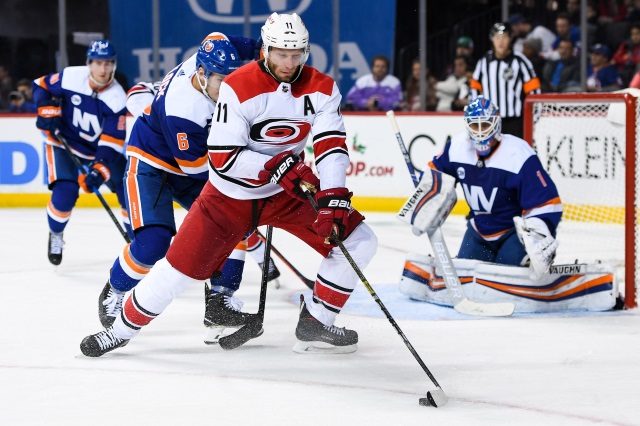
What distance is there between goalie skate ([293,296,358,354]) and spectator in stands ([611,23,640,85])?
4553 millimetres

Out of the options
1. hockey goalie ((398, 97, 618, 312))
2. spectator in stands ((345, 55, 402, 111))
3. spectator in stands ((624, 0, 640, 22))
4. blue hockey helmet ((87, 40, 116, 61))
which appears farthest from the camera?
spectator in stands ((345, 55, 402, 111))

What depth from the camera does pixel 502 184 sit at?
171 inches

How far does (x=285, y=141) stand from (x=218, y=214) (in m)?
0.29

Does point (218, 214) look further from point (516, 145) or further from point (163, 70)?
point (163, 70)

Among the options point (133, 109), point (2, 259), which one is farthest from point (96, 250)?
point (133, 109)

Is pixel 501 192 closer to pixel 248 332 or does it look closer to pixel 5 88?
pixel 248 332

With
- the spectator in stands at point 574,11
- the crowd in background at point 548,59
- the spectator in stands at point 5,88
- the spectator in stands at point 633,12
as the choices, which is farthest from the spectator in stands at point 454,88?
the spectator in stands at point 5,88

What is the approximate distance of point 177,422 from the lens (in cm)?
271

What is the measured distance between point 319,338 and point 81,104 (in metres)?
2.33

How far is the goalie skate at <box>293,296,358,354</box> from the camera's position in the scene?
3.48 metres

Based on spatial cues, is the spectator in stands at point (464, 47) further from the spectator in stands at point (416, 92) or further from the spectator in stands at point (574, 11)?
the spectator in stands at point (574, 11)

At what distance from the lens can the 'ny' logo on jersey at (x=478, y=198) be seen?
4414mm

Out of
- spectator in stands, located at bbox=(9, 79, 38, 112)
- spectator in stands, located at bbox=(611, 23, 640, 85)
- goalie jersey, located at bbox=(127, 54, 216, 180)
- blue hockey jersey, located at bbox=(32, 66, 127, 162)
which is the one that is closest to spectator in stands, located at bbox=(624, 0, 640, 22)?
spectator in stands, located at bbox=(611, 23, 640, 85)

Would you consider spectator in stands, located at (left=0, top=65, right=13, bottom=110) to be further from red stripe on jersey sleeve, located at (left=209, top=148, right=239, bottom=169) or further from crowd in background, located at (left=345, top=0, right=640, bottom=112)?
red stripe on jersey sleeve, located at (left=209, top=148, right=239, bottom=169)
